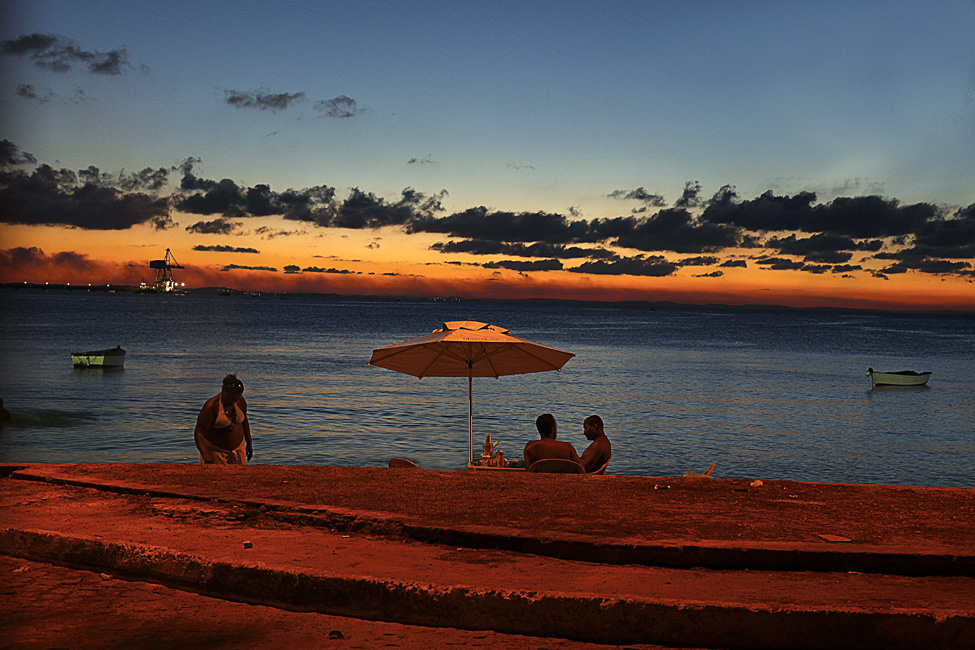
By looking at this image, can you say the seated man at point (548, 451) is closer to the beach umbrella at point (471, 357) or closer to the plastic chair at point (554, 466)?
the plastic chair at point (554, 466)

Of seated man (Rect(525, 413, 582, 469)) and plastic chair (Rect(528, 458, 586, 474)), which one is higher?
seated man (Rect(525, 413, 582, 469))

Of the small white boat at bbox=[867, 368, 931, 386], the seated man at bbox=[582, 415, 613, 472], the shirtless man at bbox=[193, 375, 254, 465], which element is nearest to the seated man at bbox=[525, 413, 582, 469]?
the seated man at bbox=[582, 415, 613, 472]

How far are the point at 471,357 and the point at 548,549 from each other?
6211 millimetres

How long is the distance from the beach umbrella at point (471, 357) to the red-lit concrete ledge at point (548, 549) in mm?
3188

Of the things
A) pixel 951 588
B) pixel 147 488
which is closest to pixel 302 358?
pixel 147 488

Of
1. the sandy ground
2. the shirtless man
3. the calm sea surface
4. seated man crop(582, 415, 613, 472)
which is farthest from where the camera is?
the calm sea surface

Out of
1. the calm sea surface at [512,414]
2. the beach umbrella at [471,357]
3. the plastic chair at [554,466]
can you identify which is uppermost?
the beach umbrella at [471,357]

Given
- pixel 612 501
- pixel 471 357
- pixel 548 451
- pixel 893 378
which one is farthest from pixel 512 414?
pixel 893 378

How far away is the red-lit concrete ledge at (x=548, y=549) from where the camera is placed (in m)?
4.50

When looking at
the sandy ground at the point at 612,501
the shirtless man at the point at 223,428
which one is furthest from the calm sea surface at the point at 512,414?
the sandy ground at the point at 612,501

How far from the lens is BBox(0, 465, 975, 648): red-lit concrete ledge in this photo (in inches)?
177

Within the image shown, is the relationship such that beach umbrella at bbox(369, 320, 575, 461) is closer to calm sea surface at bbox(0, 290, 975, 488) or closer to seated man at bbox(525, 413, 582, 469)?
seated man at bbox(525, 413, 582, 469)

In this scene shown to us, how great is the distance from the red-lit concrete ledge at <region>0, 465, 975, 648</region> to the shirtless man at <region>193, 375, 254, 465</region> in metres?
2.36

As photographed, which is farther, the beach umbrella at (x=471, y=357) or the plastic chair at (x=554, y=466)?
the beach umbrella at (x=471, y=357)
